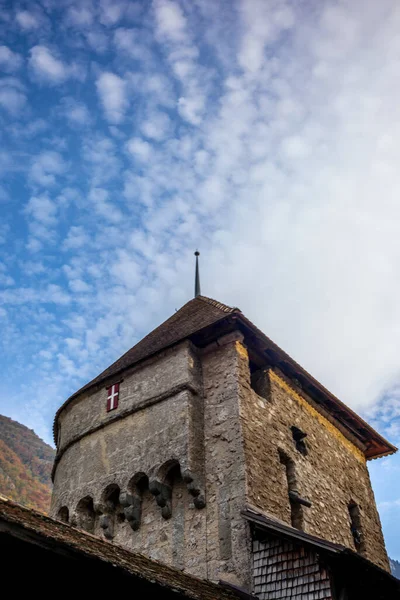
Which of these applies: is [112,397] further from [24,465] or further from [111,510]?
[24,465]

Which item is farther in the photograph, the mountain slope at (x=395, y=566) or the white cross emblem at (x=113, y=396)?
the mountain slope at (x=395, y=566)

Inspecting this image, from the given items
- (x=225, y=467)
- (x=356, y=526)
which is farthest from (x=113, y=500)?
(x=356, y=526)

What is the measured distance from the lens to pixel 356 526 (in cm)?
1507

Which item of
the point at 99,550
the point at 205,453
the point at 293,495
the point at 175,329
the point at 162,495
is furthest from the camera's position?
the point at 175,329

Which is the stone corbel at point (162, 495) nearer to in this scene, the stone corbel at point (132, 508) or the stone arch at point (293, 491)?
the stone corbel at point (132, 508)

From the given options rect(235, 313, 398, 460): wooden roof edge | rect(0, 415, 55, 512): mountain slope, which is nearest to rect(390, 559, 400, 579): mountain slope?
rect(0, 415, 55, 512): mountain slope

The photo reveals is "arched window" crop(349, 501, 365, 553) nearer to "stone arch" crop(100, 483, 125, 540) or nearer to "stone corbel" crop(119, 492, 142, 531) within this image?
"stone corbel" crop(119, 492, 142, 531)

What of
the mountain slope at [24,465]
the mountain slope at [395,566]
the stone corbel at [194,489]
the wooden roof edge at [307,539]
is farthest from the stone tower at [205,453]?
the mountain slope at [395,566]

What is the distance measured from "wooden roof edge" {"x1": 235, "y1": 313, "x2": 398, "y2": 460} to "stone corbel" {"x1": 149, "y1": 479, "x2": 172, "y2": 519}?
12.9 ft

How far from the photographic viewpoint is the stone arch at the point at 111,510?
12289 millimetres

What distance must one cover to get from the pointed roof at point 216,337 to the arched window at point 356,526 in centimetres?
232

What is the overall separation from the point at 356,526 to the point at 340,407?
3.04 m

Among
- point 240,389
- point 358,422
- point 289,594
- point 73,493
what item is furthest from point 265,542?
point 358,422

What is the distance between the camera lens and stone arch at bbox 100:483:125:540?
12289 mm
